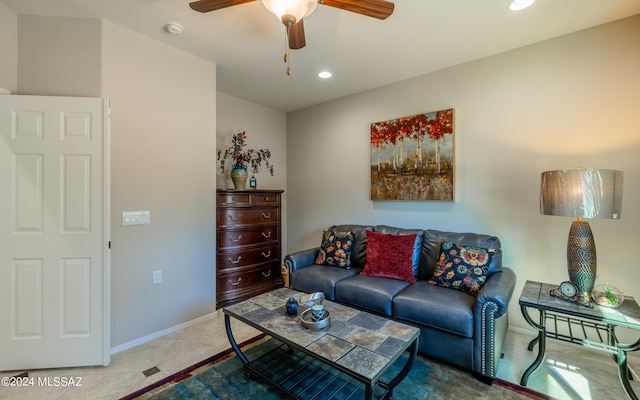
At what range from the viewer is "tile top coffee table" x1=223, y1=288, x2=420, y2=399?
1.43m

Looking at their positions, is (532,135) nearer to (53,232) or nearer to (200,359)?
(200,359)

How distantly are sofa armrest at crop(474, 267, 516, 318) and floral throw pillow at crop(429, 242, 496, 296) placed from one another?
0.10 metres

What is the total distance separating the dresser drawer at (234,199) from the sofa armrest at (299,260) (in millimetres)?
871

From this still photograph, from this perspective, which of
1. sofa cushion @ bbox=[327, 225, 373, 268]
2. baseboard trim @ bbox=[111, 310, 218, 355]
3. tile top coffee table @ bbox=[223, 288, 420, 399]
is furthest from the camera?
sofa cushion @ bbox=[327, 225, 373, 268]

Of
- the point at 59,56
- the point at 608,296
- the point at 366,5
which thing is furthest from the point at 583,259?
the point at 59,56

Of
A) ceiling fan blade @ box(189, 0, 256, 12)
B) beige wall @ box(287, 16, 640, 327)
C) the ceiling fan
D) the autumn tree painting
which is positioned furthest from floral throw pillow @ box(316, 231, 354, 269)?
ceiling fan blade @ box(189, 0, 256, 12)

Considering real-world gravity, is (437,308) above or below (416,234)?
below

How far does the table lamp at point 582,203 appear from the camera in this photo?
6.01ft

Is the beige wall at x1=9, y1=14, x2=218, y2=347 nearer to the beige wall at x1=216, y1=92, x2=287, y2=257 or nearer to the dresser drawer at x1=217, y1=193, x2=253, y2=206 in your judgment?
the dresser drawer at x1=217, y1=193, x2=253, y2=206

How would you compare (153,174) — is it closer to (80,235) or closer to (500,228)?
(80,235)

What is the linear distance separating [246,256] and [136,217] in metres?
1.34

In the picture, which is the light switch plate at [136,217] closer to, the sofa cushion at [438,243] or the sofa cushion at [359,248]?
the sofa cushion at [359,248]

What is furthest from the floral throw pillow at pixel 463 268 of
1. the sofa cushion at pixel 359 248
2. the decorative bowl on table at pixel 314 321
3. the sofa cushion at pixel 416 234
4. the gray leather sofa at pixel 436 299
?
the decorative bowl on table at pixel 314 321

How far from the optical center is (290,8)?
4.83ft
